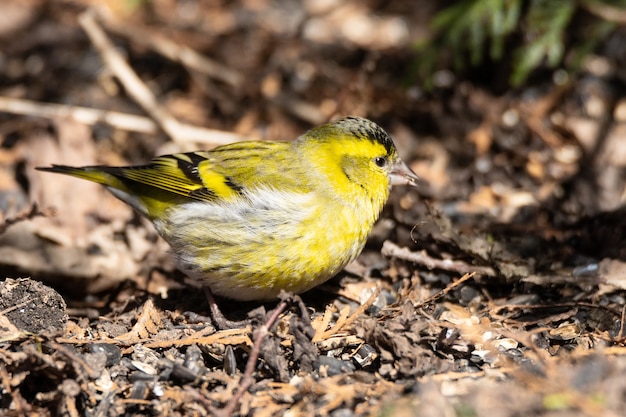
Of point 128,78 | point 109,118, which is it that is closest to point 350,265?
point 109,118

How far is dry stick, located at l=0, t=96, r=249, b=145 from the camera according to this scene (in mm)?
6797

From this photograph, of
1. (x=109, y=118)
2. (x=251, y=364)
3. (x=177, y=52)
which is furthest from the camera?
(x=177, y=52)

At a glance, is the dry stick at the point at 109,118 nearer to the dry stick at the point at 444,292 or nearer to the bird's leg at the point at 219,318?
the bird's leg at the point at 219,318

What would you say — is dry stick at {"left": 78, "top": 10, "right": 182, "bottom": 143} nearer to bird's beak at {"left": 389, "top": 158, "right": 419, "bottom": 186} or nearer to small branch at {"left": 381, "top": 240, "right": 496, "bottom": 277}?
bird's beak at {"left": 389, "top": 158, "right": 419, "bottom": 186}

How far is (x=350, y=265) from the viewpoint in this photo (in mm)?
5062

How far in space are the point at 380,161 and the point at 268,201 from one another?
0.80m

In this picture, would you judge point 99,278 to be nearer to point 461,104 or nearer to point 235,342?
point 235,342

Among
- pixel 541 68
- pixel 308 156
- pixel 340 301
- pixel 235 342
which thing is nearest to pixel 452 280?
pixel 340 301

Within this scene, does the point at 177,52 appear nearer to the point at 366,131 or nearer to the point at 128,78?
the point at 128,78

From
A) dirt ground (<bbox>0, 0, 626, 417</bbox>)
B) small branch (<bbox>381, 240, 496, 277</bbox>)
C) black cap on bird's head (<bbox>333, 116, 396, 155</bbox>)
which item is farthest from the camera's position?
black cap on bird's head (<bbox>333, 116, 396, 155</bbox>)

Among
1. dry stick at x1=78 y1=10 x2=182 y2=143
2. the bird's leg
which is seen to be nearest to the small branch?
the bird's leg

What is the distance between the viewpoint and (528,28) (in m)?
6.48

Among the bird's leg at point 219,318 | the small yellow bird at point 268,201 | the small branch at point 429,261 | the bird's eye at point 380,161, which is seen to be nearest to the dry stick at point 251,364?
the bird's leg at point 219,318

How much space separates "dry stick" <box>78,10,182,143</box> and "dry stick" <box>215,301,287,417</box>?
10.7ft
